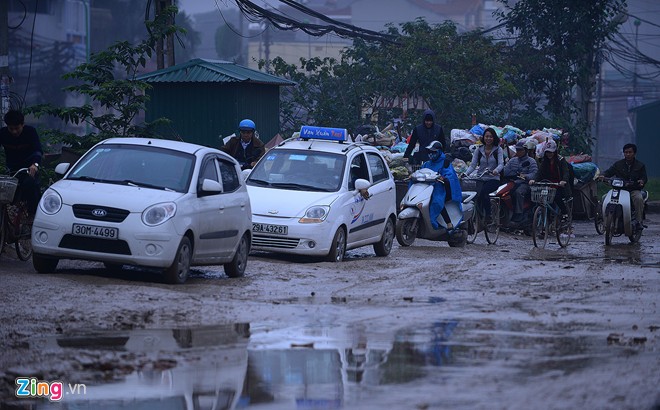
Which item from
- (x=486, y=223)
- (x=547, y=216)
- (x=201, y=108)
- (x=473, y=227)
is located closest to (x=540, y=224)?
(x=547, y=216)

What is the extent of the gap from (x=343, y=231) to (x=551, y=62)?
24.0m

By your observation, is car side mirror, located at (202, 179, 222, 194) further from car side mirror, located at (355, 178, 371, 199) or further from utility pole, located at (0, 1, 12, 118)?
utility pole, located at (0, 1, 12, 118)

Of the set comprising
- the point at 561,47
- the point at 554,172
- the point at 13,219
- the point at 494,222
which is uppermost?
the point at 561,47

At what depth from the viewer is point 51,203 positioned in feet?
41.5

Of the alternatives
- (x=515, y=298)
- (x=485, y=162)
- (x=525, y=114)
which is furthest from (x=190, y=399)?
(x=525, y=114)

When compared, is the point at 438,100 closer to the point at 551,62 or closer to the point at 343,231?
the point at 551,62

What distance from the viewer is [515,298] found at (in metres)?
11.9

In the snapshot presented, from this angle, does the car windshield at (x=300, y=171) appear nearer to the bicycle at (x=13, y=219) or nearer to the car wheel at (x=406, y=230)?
the car wheel at (x=406, y=230)

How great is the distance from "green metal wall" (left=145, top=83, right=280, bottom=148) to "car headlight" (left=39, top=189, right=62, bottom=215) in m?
13.6

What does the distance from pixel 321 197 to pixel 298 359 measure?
826cm

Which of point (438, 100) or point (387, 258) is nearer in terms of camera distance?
point (387, 258)

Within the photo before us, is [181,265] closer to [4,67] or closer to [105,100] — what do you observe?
[105,100]

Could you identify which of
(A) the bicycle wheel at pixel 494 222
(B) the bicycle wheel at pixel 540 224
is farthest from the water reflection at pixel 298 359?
(A) the bicycle wheel at pixel 494 222

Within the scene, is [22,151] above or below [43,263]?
above
